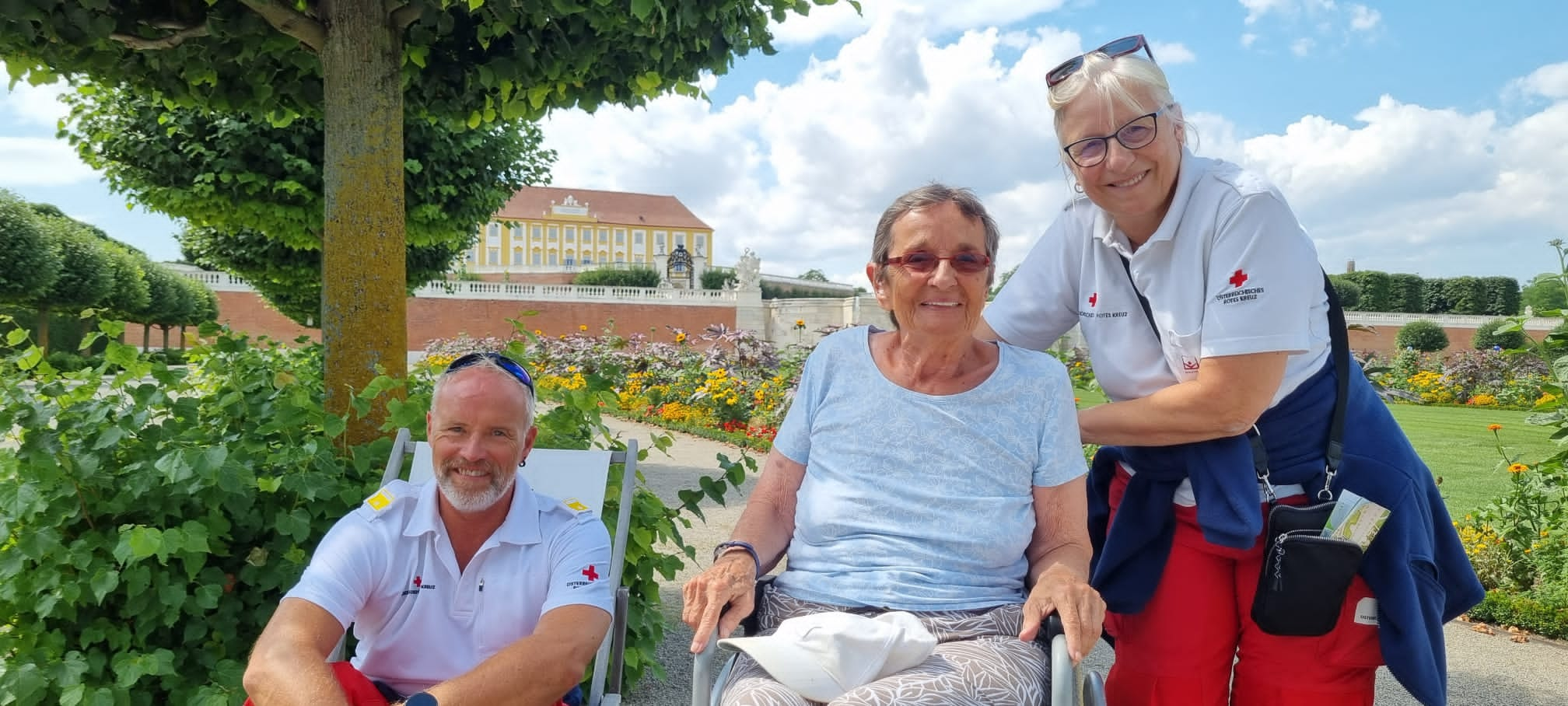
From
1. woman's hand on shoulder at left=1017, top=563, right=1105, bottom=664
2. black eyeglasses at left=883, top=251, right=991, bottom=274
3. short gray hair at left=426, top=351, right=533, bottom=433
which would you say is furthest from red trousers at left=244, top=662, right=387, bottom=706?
black eyeglasses at left=883, top=251, right=991, bottom=274

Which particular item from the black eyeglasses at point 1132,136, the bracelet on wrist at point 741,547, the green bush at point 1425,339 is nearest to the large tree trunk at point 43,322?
the bracelet on wrist at point 741,547

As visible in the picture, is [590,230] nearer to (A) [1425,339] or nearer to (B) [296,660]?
(A) [1425,339]

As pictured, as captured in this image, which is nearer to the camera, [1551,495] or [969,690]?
[969,690]

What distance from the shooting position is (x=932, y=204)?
218cm

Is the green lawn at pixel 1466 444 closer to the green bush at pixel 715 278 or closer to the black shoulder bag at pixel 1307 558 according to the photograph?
the black shoulder bag at pixel 1307 558

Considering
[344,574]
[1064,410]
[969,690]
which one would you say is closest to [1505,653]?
[1064,410]

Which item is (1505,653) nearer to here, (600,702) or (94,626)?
(600,702)

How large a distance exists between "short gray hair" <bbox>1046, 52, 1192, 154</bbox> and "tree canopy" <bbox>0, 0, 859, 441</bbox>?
5.51ft

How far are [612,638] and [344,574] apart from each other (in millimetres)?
701

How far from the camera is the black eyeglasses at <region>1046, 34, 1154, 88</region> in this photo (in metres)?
2.00

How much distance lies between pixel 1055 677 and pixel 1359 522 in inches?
27.4

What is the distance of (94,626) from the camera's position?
2.60 metres

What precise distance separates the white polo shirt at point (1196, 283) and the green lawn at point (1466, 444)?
15.3ft

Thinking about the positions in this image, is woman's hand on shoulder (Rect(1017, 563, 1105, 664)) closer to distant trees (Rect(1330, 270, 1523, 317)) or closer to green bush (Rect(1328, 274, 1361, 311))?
green bush (Rect(1328, 274, 1361, 311))
